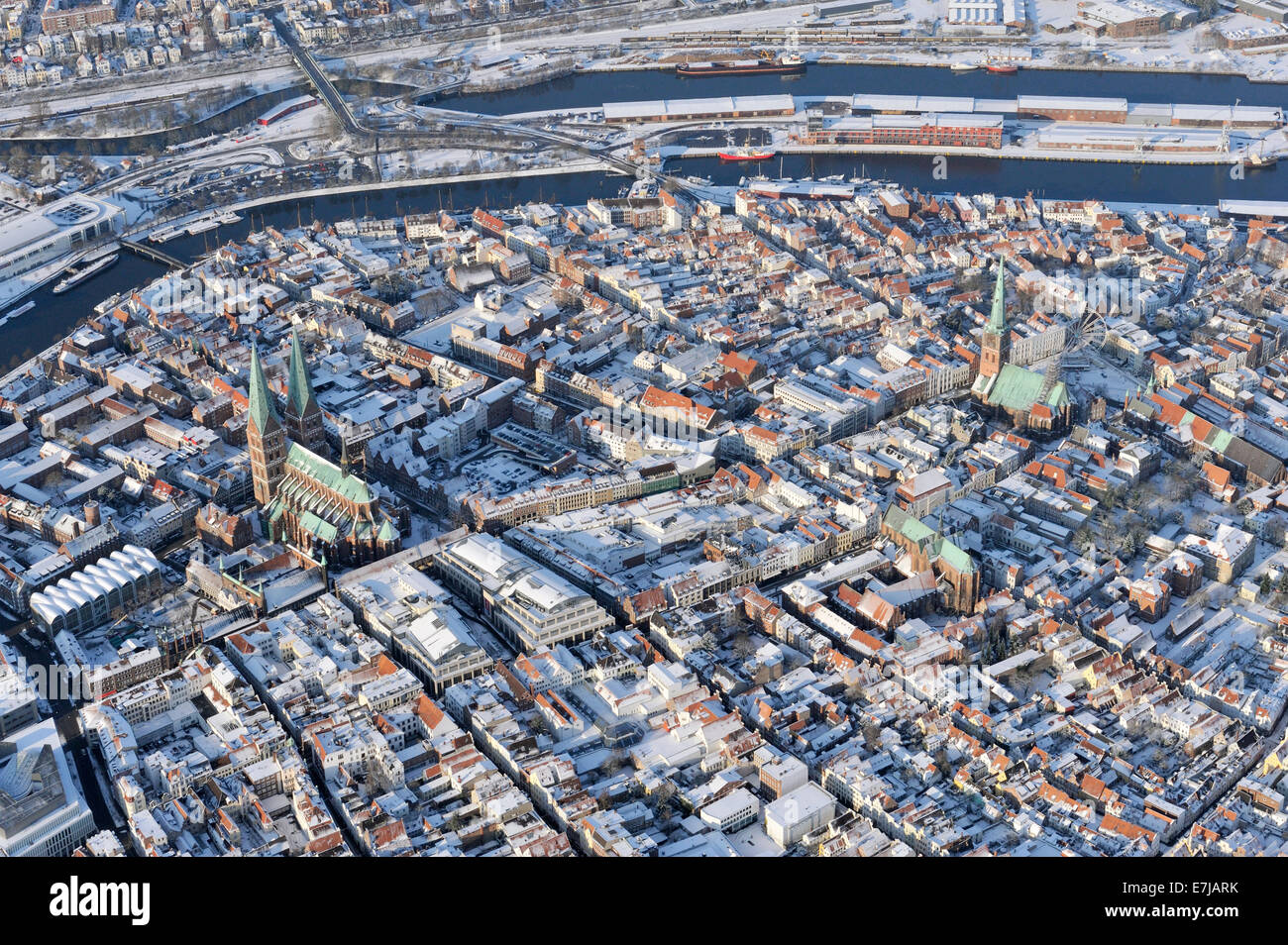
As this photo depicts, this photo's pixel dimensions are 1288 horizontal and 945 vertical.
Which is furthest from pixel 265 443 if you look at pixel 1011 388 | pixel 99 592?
pixel 1011 388

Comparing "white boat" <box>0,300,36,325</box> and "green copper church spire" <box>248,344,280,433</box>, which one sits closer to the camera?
"green copper church spire" <box>248,344,280,433</box>

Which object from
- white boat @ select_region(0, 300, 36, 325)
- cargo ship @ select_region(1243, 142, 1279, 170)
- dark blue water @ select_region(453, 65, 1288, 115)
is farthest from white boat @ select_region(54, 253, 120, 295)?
cargo ship @ select_region(1243, 142, 1279, 170)

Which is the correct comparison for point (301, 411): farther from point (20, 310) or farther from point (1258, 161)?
point (1258, 161)

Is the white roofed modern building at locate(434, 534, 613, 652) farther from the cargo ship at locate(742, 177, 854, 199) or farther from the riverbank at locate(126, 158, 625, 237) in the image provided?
the riverbank at locate(126, 158, 625, 237)

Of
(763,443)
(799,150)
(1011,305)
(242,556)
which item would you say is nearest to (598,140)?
(799,150)

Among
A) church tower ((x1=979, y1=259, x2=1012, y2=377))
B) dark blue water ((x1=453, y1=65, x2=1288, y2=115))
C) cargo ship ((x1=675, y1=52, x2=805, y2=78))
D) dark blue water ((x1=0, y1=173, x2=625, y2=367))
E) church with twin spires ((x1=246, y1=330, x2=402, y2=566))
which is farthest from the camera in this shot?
cargo ship ((x1=675, y1=52, x2=805, y2=78))

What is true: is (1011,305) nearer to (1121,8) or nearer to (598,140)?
(598,140)
